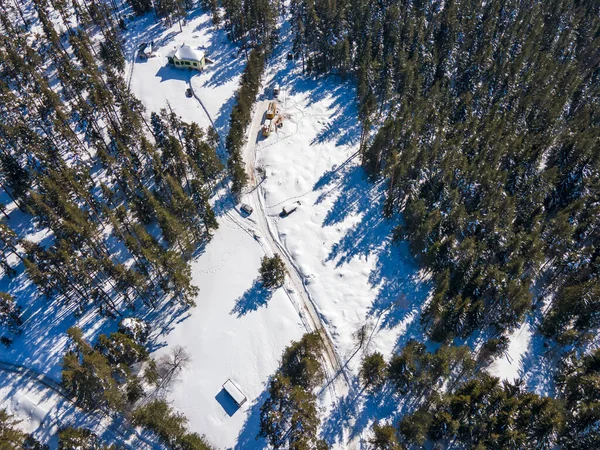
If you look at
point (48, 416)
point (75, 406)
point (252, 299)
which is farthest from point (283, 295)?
point (48, 416)

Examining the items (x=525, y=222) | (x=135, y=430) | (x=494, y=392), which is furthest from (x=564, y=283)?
(x=135, y=430)

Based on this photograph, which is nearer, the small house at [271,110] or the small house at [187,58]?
the small house at [271,110]

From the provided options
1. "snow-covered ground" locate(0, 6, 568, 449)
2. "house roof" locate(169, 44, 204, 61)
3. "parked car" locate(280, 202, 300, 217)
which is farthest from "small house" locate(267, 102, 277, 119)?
"parked car" locate(280, 202, 300, 217)

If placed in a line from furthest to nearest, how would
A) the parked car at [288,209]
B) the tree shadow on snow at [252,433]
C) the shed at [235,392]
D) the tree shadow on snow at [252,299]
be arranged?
the parked car at [288,209] < the tree shadow on snow at [252,299] < the shed at [235,392] < the tree shadow on snow at [252,433]

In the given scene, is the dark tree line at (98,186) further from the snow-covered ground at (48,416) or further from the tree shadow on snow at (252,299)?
the snow-covered ground at (48,416)

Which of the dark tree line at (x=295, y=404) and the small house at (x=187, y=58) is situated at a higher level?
the small house at (x=187, y=58)

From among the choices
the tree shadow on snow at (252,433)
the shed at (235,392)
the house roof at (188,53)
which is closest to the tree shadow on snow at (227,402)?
the shed at (235,392)
